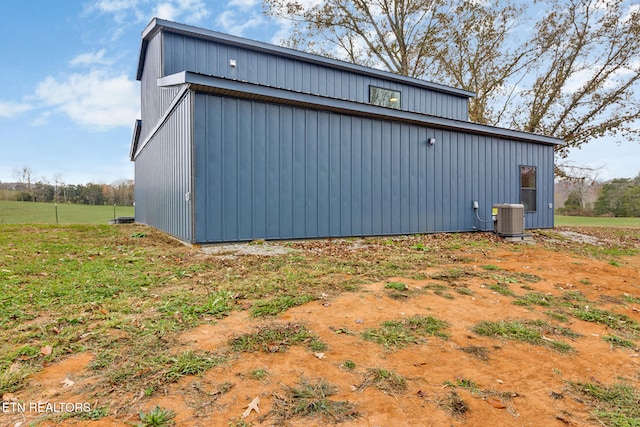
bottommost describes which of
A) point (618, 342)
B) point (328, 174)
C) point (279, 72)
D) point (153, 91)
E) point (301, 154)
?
point (618, 342)

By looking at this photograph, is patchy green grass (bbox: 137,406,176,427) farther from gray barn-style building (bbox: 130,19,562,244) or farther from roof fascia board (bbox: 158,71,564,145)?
roof fascia board (bbox: 158,71,564,145)

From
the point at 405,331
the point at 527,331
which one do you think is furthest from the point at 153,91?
the point at 527,331

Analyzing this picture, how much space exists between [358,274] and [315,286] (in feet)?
2.64

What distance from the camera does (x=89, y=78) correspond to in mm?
16625

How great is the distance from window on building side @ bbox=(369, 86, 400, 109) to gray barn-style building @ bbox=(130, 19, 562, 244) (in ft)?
0.31

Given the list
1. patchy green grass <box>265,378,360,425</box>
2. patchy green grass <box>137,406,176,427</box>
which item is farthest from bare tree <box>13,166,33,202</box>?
patchy green grass <box>265,378,360,425</box>

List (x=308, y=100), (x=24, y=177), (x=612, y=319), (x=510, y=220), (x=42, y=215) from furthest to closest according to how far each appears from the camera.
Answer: (x=24, y=177)
(x=42, y=215)
(x=510, y=220)
(x=308, y=100)
(x=612, y=319)

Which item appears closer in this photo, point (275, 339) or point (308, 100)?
point (275, 339)

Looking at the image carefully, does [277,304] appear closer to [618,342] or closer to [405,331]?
[405,331]

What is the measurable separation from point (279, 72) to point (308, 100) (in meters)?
4.58

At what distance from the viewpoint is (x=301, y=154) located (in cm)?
670

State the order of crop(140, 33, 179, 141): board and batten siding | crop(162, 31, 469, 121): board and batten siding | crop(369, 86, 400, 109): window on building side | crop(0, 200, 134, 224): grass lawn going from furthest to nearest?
crop(0, 200, 134, 224): grass lawn, crop(369, 86, 400, 109): window on building side, crop(162, 31, 469, 121): board and batten siding, crop(140, 33, 179, 141): board and batten siding

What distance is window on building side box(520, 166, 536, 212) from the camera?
1019 cm

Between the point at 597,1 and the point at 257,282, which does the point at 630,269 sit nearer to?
the point at 257,282
